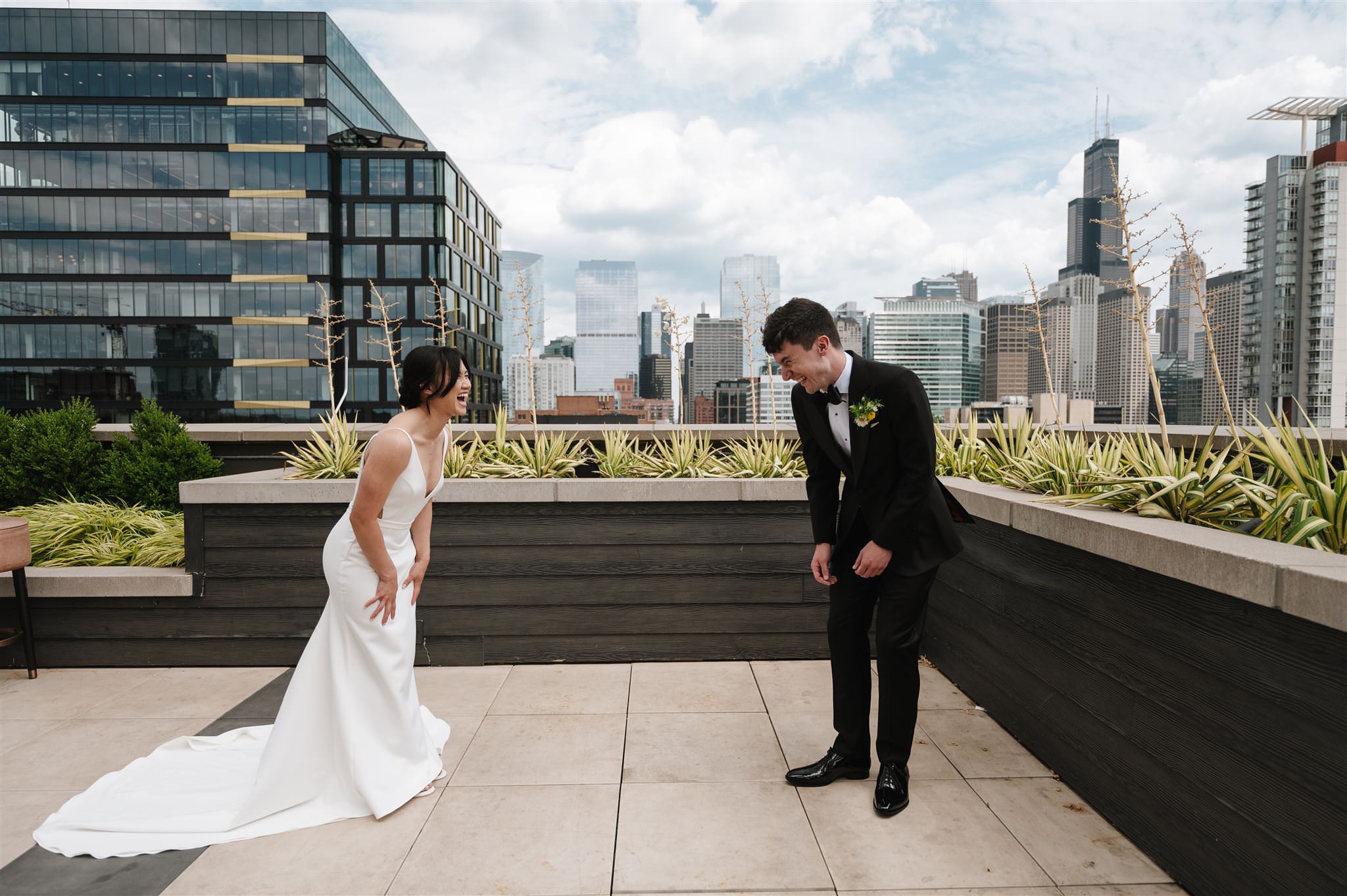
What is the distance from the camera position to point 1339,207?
7300cm

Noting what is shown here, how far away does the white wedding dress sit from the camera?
238cm

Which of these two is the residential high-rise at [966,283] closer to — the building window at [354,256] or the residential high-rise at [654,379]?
the residential high-rise at [654,379]

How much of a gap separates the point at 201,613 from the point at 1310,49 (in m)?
167

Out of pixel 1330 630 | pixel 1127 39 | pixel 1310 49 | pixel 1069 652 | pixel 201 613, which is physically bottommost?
pixel 201 613

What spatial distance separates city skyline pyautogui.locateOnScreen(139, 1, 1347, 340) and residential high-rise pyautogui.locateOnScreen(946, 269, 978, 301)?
4195 mm

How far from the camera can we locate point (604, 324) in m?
128

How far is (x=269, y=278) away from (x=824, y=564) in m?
50.3

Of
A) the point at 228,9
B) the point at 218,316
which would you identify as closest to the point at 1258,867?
the point at 218,316

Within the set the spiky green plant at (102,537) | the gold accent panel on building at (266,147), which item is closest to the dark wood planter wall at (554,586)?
the spiky green plant at (102,537)

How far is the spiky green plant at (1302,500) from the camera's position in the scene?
183 cm

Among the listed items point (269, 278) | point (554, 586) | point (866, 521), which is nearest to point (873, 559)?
point (866, 521)

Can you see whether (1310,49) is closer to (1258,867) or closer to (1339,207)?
(1339,207)

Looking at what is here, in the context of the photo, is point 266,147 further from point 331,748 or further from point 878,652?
point 878,652

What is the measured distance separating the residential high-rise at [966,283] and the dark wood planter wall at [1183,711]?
6081 inches
